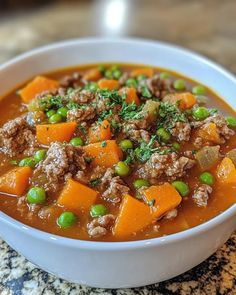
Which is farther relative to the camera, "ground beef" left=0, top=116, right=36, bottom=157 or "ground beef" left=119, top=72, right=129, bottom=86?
"ground beef" left=119, top=72, right=129, bottom=86

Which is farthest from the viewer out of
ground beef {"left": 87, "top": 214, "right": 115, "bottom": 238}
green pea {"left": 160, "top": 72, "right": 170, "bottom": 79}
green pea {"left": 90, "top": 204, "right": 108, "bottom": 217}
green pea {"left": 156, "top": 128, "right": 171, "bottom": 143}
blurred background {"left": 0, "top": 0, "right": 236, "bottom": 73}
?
blurred background {"left": 0, "top": 0, "right": 236, "bottom": 73}

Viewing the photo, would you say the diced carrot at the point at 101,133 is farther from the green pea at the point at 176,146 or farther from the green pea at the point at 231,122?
the green pea at the point at 231,122

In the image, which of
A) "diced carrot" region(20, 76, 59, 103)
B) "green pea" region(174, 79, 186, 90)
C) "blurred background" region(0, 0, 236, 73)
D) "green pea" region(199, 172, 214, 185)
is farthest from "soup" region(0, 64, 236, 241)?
"blurred background" region(0, 0, 236, 73)

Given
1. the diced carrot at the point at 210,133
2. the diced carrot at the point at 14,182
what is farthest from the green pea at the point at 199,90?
the diced carrot at the point at 14,182

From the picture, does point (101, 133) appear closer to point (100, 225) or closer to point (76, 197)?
point (76, 197)

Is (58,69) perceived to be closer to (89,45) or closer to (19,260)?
(89,45)

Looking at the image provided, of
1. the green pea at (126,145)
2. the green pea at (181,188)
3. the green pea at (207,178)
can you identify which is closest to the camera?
the green pea at (181,188)

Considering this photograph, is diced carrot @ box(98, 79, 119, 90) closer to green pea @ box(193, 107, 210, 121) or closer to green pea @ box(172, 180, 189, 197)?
green pea @ box(193, 107, 210, 121)
